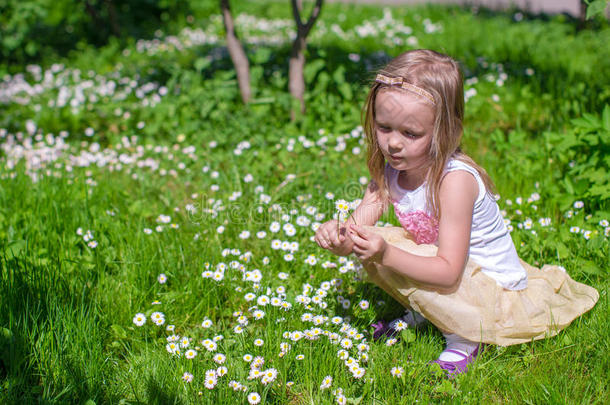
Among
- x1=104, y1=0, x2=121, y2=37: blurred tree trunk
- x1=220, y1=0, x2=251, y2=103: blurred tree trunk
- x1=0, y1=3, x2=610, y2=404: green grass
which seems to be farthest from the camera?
x1=104, y1=0, x2=121, y2=37: blurred tree trunk

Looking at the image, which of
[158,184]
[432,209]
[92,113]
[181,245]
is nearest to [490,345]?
[432,209]

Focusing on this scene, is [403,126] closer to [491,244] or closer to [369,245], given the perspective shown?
[369,245]

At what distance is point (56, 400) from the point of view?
1.94 metres

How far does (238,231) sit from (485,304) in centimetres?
145

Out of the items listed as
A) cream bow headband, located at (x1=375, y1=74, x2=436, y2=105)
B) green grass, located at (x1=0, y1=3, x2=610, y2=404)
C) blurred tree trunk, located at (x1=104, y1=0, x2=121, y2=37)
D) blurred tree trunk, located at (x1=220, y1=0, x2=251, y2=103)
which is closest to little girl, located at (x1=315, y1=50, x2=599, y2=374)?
cream bow headband, located at (x1=375, y1=74, x2=436, y2=105)

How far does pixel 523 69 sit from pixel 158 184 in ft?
11.8

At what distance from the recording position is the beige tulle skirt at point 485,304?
2.08m

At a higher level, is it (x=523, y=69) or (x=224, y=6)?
(x=224, y=6)

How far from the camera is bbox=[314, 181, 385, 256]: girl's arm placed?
1.96 meters

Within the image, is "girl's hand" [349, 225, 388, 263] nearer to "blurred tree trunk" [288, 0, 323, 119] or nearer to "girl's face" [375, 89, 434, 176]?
"girl's face" [375, 89, 434, 176]

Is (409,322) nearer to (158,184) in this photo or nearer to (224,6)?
(158,184)

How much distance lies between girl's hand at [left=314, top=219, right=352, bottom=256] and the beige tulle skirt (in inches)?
9.1

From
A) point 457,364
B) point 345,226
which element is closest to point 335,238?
point 345,226

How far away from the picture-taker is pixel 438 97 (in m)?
1.94
